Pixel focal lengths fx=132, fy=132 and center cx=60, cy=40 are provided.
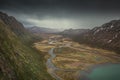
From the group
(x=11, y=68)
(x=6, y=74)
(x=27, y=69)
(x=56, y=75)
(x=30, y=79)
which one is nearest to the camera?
(x=6, y=74)

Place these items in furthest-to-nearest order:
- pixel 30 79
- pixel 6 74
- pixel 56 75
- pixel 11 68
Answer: pixel 56 75, pixel 30 79, pixel 11 68, pixel 6 74

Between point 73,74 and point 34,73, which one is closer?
point 34,73

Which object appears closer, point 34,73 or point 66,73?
point 34,73

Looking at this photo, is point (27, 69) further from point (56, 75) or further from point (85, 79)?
point (85, 79)

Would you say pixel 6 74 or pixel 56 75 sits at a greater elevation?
pixel 6 74

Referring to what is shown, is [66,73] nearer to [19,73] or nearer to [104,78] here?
[104,78]

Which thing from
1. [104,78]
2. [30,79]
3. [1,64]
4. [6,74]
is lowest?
[104,78]

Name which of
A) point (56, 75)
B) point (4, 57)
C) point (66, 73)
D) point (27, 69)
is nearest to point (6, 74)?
point (4, 57)

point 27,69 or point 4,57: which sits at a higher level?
point 4,57

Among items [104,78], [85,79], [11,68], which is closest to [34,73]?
[11,68]
